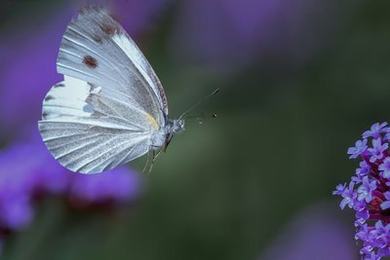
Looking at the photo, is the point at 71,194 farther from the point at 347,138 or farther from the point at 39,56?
the point at 347,138

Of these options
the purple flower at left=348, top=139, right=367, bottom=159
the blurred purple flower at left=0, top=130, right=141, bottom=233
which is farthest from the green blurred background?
the purple flower at left=348, top=139, right=367, bottom=159

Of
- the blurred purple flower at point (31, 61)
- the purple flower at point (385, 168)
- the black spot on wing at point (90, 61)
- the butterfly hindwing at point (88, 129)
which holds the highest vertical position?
the blurred purple flower at point (31, 61)

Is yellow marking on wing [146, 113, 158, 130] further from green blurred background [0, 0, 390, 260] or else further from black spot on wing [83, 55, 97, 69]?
green blurred background [0, 0, 390, 260]

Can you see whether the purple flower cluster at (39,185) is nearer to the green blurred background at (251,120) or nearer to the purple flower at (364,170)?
the green blurred background at (251,120)

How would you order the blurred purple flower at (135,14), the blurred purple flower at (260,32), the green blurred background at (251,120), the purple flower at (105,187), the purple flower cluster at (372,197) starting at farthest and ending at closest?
the blurred purple flower at (260,32)
the green blurred background at (251,120)
the blurred purple flower at (135,14)
the purple flower at (105,187)
the purple flower cluster at (372,197)

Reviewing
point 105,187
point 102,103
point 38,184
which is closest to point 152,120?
point 102,103

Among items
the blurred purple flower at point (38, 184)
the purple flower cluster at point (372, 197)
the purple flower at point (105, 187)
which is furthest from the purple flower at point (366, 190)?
the purple flower at point (105, 187)

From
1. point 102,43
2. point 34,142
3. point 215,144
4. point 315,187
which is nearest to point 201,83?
point 215,144
